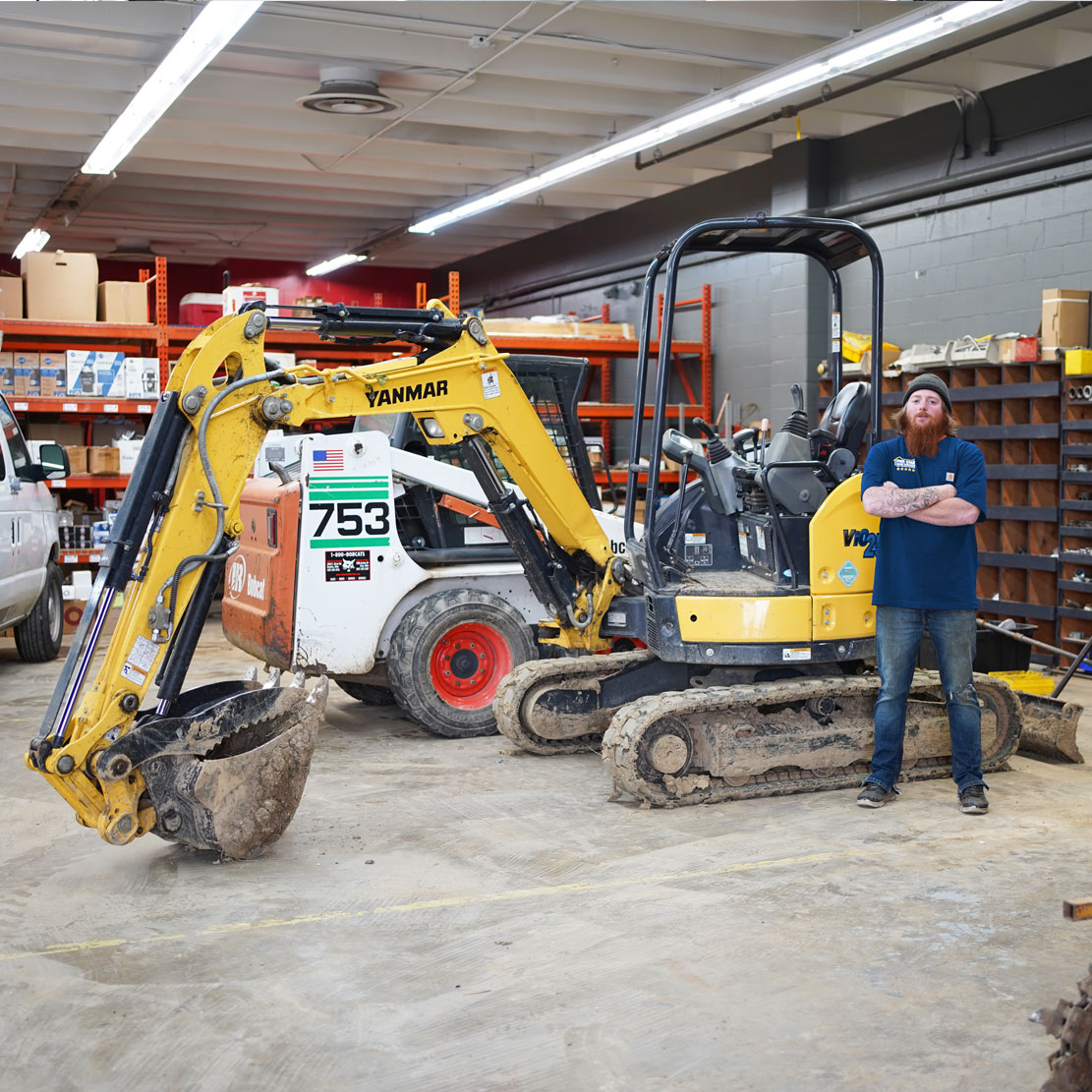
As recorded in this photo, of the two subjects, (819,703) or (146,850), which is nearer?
(146,850)

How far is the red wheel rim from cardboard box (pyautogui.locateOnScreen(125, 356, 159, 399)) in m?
6.20

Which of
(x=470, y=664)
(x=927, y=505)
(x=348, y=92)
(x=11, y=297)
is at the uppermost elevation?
(x=348, y=92)

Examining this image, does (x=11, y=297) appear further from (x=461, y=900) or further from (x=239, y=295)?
(x=461, y=900)

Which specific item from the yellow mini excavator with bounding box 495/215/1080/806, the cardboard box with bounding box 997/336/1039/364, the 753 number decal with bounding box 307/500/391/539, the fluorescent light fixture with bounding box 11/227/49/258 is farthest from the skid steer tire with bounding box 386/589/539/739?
the fluorescent light fixture with bounding box 11/227/49/258

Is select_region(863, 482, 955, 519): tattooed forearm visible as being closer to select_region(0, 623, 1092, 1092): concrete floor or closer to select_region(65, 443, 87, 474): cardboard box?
select_region(0, 623, 1092, 1092): concrete floor

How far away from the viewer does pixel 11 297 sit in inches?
502

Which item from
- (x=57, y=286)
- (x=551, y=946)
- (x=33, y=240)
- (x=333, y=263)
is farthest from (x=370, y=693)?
(x=333, y=263)

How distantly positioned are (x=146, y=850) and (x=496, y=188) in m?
12.2

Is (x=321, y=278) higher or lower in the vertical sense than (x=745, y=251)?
higher

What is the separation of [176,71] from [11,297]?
3.73 meters

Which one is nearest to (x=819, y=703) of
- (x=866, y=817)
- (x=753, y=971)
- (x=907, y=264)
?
(x=866, y=817)

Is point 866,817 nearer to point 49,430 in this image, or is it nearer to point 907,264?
point 907,264

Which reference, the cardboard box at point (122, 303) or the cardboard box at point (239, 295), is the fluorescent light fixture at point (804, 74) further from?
the cardboard box at point (122, 303)

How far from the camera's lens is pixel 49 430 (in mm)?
13461
